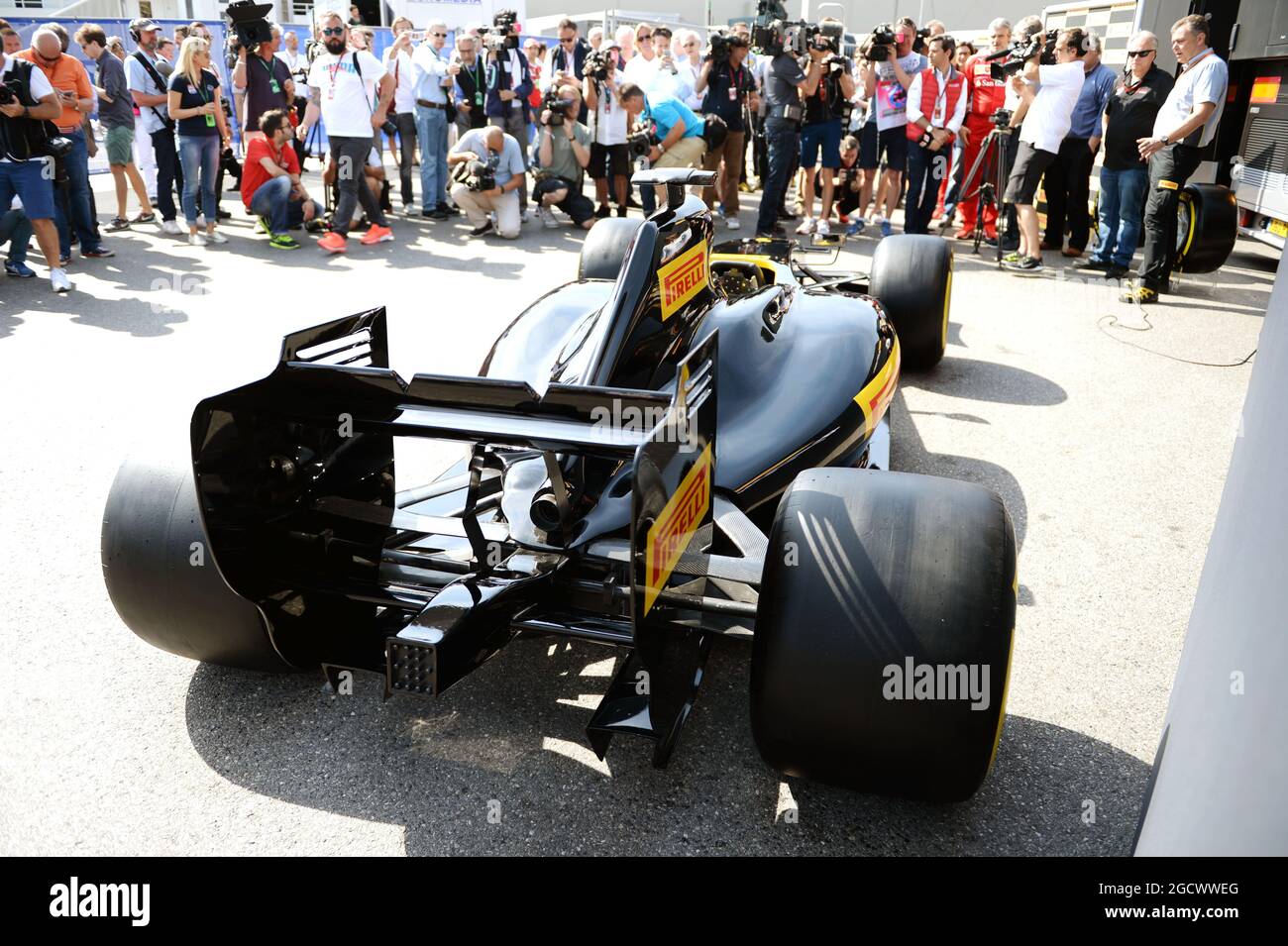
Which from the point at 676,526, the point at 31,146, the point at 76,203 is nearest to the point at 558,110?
the point at 76,203

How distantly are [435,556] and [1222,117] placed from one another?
30.5 ft

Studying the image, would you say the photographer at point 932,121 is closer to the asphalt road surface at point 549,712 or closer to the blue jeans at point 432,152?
the asphalt road surface at point 549,712

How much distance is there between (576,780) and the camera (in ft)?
8.40

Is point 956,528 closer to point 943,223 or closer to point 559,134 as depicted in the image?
point 943,223

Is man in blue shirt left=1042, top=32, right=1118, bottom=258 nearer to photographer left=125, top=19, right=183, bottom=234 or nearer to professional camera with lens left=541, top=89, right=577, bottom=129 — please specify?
professional camera with lens left=541, top=89, right=577, bottom=129

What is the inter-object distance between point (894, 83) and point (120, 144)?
7.90m

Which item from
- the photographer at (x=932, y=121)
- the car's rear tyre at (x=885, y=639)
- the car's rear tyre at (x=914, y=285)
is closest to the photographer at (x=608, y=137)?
the photographer at (x=932, y=121)

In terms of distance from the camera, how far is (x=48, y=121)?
8047 millimetres

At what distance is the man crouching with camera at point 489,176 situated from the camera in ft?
32.7

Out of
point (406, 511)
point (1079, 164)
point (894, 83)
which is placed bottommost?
point (406, 511)

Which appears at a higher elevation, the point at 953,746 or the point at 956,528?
the point at 956,528

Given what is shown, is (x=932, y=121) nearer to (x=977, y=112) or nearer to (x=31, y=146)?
(x=977, y=112)

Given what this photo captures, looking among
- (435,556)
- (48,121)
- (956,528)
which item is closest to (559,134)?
(48,121)

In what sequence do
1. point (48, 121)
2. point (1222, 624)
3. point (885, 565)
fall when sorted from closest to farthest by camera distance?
point (1222, 624) < point (885, 565) < point (48, 121)
